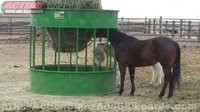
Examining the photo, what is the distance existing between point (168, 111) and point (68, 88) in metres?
2.61

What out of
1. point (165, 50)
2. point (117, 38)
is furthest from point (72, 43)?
point (165, 50)

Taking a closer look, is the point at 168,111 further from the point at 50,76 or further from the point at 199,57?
the point at 199,57

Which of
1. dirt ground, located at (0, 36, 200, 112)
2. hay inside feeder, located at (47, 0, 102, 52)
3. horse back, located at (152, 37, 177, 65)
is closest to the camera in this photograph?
dirt ground, located at (0, 36, 200, 112)

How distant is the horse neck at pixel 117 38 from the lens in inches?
390

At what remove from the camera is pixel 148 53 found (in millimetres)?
9508

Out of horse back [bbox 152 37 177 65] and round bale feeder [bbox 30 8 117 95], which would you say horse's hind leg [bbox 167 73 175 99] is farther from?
round bale feeder [bbox 30 8 117 95]

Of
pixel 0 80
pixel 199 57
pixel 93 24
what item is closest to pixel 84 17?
pixel 93 24

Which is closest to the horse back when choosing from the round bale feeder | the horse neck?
the horse neck

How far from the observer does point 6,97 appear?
9.23 metres

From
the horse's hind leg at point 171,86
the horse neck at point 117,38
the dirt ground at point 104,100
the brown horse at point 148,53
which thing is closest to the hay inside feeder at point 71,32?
the brown horse at point 148,53

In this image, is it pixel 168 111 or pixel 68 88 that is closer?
pixel 168 111

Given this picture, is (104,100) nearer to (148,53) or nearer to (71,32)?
(148,53)

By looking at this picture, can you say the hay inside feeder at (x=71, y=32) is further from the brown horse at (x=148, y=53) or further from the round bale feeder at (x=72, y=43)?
the brown horse at (x=148, y=53)

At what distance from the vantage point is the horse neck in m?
9.90
